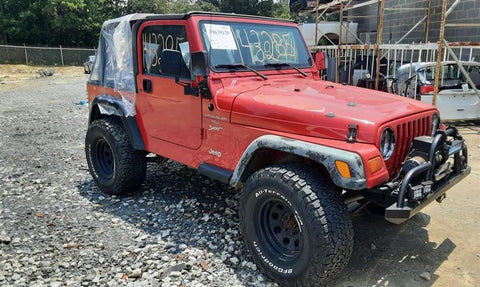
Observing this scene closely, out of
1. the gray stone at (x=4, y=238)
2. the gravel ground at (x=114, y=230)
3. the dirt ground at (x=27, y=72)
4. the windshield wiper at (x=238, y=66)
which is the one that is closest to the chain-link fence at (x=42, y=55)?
the dirt ground at (x=27, y=72)

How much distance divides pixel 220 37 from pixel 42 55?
31462mm

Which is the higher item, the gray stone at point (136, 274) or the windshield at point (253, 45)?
the windshield at point (253, 45)

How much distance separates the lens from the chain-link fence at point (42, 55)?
30.2m

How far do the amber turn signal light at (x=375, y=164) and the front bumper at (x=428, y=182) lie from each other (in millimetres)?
176

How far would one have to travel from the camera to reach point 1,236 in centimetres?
388

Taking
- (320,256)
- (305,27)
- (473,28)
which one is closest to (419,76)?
(473,28)

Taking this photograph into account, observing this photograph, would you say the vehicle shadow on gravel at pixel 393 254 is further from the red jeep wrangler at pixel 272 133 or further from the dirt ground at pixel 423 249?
the red jeep wrangler at pixel 272 133

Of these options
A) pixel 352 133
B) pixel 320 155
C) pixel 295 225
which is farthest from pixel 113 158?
pixel 352 133

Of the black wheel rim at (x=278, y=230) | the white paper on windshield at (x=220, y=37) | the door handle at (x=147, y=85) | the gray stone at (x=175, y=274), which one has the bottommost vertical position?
the gray stone at (x=175, y=274)

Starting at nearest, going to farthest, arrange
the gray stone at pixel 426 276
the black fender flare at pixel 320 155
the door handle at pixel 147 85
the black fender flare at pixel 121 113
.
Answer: the black fender flare at pixel 320 155
the gray stone at pixel 426 276
the door handle at pixel 147 85
the black fender flare at pixel 121 113

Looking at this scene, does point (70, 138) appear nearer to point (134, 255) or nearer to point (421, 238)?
point (134, 255)

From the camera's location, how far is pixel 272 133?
10.4 feet

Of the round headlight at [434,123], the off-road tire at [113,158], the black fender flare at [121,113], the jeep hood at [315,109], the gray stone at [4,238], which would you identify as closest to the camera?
the jeep hood at [315,109]

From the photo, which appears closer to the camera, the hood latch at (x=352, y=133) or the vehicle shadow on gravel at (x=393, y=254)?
the hood latch at (x=352, y=133)
